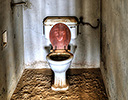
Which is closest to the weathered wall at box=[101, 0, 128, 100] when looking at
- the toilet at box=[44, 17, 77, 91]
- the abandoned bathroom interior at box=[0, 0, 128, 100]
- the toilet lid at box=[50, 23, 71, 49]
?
the abandoned bathroom interior at box=[0, 0, 128, 100]

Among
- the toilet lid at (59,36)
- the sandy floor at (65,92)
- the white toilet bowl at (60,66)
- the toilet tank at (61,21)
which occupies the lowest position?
the sandy floor at (65,92)

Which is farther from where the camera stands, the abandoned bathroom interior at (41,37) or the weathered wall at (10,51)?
the abandoned bathroom interior at (41,37)

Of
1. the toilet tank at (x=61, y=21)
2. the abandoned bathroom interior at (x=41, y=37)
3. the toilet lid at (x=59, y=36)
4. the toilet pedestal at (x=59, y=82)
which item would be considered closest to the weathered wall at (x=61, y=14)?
the abandoned bathroom interior at (x=41, y=37)

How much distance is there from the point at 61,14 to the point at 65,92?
122cm

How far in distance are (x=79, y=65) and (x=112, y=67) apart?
1.27 meters

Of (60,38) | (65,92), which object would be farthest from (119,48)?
(60,38)

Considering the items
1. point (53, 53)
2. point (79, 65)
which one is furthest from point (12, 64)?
point (79, 65)

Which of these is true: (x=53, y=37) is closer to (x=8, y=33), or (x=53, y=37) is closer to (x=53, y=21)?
(x=53, y=21)

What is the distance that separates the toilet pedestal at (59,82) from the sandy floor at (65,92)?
7 cm

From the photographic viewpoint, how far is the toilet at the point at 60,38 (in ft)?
10.6

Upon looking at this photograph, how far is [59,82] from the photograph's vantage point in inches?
127

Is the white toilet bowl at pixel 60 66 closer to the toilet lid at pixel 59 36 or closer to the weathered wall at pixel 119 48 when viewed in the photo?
the toilet lid at pixel 59 36

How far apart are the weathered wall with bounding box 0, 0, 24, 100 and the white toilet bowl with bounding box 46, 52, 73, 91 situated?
0.48 m

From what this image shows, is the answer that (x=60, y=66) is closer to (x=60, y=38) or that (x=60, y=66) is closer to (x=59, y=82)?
(x=59, y=82)
